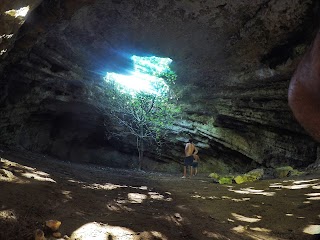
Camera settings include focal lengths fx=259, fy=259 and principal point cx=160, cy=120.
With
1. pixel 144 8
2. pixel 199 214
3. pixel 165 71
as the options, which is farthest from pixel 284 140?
pixel 199 214

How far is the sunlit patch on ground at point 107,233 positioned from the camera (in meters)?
2.99

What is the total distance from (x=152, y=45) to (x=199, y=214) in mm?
8942

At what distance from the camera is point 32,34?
28.0 feet

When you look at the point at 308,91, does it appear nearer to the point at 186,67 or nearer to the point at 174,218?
the point at 174,218

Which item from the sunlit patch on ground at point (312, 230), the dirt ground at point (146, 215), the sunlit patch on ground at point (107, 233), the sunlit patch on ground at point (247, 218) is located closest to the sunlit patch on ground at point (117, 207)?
the dirt ground at point (146, 215)

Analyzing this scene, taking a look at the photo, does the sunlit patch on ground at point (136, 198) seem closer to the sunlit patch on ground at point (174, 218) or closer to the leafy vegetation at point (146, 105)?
the sunlit patch on ground at point (174, 218)

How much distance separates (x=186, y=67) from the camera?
1346 cm

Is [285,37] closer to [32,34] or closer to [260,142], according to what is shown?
[260,142]

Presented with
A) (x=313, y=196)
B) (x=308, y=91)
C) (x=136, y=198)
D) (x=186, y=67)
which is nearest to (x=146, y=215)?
(x=136, y=198)

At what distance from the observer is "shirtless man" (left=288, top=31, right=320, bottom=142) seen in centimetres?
265

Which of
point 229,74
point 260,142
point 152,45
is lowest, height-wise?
point 260,142

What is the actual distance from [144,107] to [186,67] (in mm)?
4162

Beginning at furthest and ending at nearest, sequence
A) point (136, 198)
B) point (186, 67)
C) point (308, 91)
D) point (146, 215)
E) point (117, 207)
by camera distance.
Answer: point (186, 67) < point (136, 198) < point (117, 207) < point (146, 215) < point (308, 91)

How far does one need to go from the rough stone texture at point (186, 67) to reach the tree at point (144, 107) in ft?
2.86
